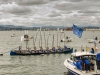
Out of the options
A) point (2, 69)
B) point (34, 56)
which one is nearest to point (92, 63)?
point (2, 69)

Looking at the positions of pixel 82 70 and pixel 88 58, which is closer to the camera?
pixel 82 70

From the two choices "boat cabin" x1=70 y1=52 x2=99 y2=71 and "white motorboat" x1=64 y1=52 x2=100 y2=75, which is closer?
"white motorboat" x1=64 y1=52 x2=100 y2=75

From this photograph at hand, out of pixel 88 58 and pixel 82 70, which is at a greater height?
pixel 88 58

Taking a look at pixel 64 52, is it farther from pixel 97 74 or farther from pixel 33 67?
pixel 97 74

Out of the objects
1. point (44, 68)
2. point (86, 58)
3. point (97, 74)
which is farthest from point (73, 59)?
point (44, 68)

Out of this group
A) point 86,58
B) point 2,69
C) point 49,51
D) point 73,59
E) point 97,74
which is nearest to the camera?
point 97,74

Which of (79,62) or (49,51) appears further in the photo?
(49,51)

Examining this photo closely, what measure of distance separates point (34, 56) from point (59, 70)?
58.9 ft

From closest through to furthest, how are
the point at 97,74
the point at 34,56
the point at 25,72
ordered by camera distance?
the point at 97,74 < the point at 25,72 < the point at 34,56

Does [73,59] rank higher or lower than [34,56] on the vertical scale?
higher

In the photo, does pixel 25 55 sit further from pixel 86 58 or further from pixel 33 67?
pixel 86 58

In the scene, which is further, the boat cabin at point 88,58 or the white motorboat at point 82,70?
the boat cabin at point 88,58

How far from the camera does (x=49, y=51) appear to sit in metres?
56.9

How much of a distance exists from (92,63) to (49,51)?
31031 mm
